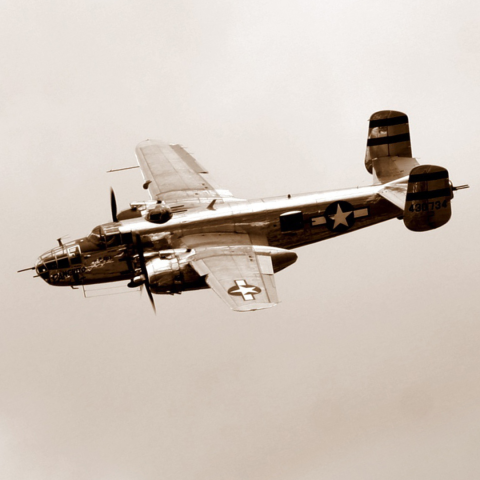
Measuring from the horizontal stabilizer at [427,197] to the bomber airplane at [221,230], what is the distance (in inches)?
1.4

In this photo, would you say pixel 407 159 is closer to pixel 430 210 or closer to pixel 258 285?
pixel 430 210

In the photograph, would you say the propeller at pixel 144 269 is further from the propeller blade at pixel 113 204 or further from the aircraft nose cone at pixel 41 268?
the aircraft nose cone at pixel 41 268

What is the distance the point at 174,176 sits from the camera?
4688 centimetres

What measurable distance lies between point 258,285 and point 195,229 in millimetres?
4983

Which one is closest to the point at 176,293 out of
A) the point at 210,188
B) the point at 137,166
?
the point at 210,188

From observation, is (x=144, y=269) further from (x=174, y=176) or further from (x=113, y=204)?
(x=174, y=176)

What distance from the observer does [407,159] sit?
46.6m

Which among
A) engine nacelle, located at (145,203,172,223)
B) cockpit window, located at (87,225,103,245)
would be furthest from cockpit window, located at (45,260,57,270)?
engine nacelle, located at (145,203,172,223)

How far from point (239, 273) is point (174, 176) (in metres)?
9.10

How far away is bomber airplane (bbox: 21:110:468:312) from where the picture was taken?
3950cm

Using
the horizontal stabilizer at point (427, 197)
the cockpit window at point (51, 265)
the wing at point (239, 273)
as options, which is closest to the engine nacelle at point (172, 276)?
the wing at point (239, 273)

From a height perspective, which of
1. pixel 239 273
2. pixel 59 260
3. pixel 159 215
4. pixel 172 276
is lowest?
pixel 239 273

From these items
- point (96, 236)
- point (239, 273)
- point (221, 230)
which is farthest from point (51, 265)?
point (239, 273)

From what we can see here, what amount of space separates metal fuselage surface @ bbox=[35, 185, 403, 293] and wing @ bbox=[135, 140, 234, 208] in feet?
5.29
